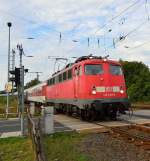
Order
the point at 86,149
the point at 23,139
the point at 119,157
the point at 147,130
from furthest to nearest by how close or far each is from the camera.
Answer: the point at 23,139, the point at 147,130, the point at 86,149, the point at 119,157

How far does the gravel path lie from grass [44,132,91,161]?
28 centimetres

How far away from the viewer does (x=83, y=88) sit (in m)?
22.8

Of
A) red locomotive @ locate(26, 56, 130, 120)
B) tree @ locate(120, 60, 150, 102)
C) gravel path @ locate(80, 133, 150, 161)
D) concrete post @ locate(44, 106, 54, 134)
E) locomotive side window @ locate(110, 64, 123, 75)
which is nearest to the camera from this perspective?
gravel path @ locate(80, 133, 150, 161)

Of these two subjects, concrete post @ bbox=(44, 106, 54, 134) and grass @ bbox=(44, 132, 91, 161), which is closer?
grass @ bbox=(44, 132, 91, 161)

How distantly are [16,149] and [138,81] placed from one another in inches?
2078

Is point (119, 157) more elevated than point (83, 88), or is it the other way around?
point (83, 88)

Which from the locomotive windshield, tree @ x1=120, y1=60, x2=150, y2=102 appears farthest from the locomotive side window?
tree @ x1=120, y1=60, x2=150, y2=102

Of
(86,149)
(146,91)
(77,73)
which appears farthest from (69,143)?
(146,91)

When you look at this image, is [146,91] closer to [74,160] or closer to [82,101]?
[82,101]

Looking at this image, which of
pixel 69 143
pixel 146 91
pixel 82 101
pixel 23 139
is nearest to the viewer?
pixel 69 143

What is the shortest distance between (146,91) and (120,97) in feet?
137

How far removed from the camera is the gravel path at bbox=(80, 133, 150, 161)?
11.7m

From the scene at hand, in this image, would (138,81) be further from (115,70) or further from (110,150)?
(110,150)

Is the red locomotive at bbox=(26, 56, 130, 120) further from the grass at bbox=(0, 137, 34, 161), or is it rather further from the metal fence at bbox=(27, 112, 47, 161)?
the metal fence at bbox=(27, 112, 47, 161)
